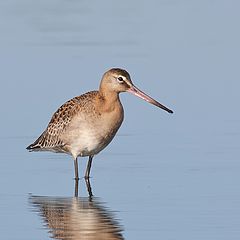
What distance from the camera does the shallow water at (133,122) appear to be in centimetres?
1261

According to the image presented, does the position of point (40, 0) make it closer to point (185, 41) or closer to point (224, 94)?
point (185, 41)

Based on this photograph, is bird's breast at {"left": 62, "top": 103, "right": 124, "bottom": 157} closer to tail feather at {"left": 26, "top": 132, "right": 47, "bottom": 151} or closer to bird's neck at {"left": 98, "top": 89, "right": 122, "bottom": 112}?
bird's neck at {"left": 98, "top": 89, "right": 122, "bottom": 112}

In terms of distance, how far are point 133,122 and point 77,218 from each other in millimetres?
3969

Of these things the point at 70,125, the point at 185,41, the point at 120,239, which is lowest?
the point at 120,239

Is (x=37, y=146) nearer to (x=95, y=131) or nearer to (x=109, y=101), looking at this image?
(x=95, y=131)

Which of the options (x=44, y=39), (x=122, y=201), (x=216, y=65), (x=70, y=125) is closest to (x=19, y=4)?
(x=44, y=39)

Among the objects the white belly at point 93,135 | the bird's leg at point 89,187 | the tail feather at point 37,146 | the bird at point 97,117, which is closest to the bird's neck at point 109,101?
the bird at point 97,117

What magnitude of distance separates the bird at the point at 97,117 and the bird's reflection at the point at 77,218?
3.70 feet

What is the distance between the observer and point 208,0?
2402 cm

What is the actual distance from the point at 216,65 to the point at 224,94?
1.60 m

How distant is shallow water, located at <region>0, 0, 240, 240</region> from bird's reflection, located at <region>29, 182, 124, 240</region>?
0.04 ft

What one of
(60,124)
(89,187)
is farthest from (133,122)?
(89,187)

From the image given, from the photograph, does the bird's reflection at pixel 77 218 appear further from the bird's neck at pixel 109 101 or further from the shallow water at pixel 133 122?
the bird's neck at pixel 109 101

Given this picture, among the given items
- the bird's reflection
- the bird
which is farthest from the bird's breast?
the bird's reflection
